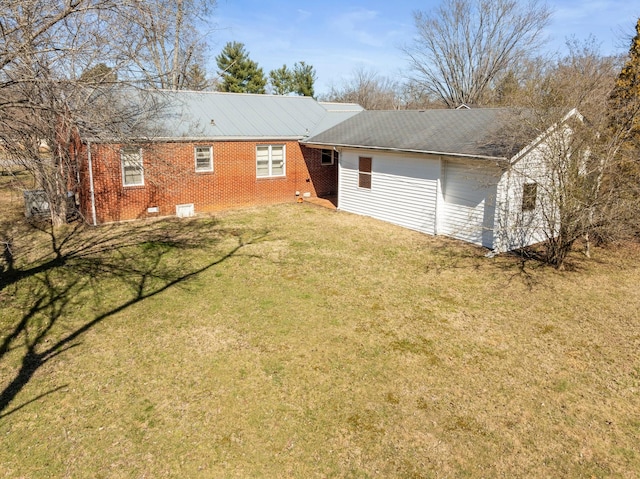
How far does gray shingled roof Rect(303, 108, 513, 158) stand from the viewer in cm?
1223

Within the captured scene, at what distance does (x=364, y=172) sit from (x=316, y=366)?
10572mm

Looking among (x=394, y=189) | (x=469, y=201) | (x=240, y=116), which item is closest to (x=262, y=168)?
(x=240, y=116)

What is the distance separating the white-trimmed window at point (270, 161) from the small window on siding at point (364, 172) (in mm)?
3710

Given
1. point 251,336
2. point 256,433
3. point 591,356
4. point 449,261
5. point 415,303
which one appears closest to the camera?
point 256,433

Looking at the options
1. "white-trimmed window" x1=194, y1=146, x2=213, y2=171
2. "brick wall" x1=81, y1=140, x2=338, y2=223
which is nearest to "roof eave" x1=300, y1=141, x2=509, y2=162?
"brick wall" x1=81, y1=140, x2=338, y2=223

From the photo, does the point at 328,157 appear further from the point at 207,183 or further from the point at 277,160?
the point at 207,183

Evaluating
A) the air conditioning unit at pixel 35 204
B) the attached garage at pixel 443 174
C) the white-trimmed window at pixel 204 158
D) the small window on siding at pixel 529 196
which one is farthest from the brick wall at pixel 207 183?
the small window on siding at pixel 529 196

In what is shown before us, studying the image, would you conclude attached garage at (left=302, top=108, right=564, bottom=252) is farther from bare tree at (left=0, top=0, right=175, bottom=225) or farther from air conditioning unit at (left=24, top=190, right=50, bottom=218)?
air conditioning unit at (left=24, top=190, right=50, bottom=218)

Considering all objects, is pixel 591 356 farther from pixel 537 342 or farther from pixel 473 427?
pixel 473 427

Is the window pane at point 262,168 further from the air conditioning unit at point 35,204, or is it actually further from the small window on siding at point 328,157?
the air conditioning unit at point 35,204

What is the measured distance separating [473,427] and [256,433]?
2567mm

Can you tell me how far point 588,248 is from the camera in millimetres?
11734

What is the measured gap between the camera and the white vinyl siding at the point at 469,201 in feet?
39.6

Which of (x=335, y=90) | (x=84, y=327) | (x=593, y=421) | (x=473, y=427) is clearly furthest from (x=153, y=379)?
(x=335, y=90)
